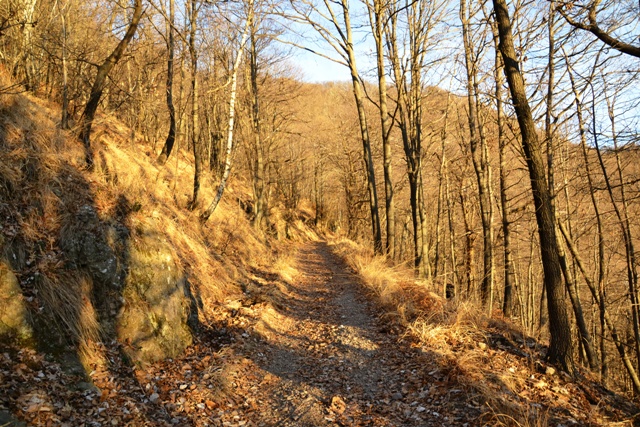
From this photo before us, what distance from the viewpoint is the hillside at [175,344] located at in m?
3.82

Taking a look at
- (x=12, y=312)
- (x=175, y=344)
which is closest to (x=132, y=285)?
(x=175, y=344)

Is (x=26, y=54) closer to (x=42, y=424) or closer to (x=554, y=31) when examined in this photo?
(x=42, y=424)

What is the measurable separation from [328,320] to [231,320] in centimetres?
198

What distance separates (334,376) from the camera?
5199 millimetres

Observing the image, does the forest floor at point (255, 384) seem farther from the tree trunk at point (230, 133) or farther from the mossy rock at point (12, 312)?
the tree trunk at point (230, 133)

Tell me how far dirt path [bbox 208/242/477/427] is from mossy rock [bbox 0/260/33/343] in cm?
226

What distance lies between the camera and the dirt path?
420cm

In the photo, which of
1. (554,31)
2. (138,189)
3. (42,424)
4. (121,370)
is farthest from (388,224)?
(42,424)

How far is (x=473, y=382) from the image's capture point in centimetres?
436

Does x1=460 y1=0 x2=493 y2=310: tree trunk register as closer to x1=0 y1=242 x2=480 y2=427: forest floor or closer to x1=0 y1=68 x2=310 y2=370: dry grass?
x1=0 y1=242 x2=480 y2=427: forest floor

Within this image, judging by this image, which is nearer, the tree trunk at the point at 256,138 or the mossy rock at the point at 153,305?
the mossy rock at the point at 153,305

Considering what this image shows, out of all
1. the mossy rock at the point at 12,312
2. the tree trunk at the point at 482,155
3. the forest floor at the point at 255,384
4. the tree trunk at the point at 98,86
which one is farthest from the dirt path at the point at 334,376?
the tree trunk at the point at 482,155

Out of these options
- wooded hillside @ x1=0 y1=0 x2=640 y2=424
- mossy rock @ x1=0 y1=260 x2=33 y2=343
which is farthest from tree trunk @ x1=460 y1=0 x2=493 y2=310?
mossy rock @ x1=0 y1=260 x2=33 y2=343

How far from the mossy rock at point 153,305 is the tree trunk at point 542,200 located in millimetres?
5071
